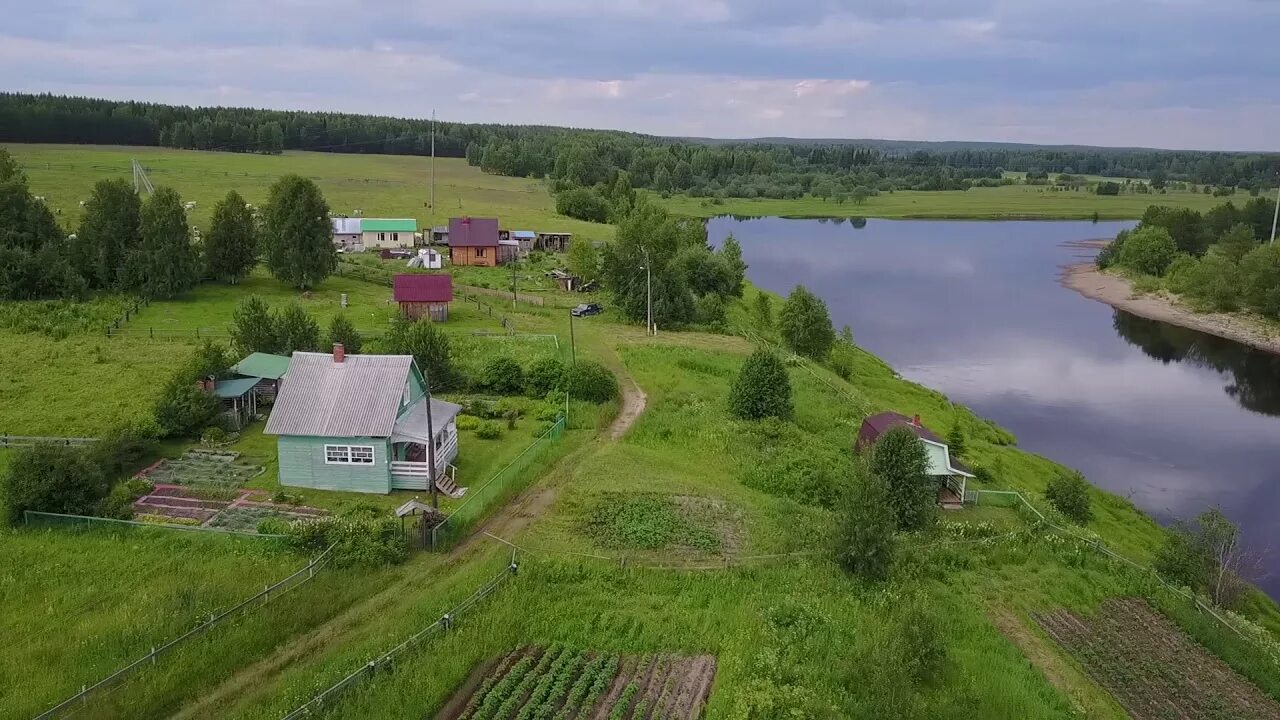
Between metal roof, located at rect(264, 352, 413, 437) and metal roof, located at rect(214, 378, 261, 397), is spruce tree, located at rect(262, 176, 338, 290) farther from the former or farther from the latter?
metal roof, located at rect(264, 352, 413, 437)

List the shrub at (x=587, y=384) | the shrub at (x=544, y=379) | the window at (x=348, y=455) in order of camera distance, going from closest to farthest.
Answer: the window at (x=348, y=455)
the shrub at (x=587, y=384)
the shrub at (x=544, y=379)

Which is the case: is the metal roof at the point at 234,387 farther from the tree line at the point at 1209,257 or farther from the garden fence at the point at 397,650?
the tree line at the point at 1209,257

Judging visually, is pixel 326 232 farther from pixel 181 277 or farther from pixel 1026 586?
pixel 1026 586

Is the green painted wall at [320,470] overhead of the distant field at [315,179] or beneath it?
beneath

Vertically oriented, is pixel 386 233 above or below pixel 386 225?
Result: below

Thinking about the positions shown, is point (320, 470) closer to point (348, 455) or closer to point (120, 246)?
point (348, 455)

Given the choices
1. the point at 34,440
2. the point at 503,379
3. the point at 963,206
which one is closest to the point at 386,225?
the point at 503,379

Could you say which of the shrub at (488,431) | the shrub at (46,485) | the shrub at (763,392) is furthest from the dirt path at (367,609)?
the shrub at (46,485)
